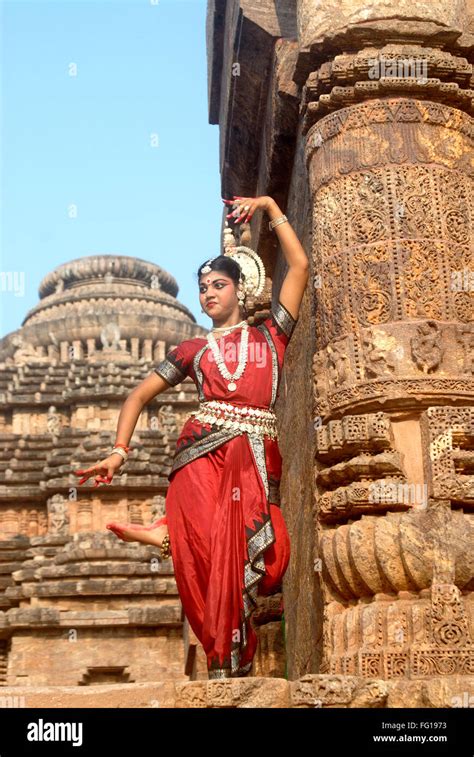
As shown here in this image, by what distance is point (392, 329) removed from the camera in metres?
5.68

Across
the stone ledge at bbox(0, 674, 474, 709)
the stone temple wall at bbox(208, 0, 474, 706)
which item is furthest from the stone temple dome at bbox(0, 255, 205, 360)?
the stone ledge at bbox(0, 674, 474, 709)

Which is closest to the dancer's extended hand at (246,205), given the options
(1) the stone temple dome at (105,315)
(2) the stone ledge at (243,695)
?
(2) the stone ledge at (243,695)

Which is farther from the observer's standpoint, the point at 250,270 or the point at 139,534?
the point at 250,270

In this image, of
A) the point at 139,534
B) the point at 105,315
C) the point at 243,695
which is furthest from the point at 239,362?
the point at 105,315

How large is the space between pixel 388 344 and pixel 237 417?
2.75 feet

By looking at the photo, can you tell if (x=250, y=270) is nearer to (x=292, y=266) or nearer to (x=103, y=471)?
(x=292, y=266)

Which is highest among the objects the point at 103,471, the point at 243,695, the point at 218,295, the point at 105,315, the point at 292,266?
the point at 105,315

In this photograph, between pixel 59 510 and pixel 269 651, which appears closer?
pixel 269 651

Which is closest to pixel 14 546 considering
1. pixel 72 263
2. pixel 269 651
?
pixel 269 651

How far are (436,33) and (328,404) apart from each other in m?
2.15

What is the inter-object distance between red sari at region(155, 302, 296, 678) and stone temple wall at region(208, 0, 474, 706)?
37 centimetres
